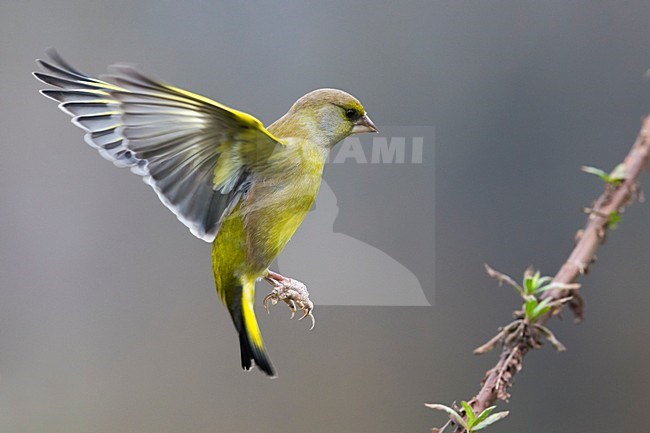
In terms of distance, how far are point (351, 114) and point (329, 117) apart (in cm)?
1

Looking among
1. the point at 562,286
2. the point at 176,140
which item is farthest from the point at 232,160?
the point at 562,286

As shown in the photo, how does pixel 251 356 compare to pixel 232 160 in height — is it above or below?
below

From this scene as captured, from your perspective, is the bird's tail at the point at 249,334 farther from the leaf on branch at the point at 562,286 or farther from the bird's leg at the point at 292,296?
the leaf on branch at the point at 562,286

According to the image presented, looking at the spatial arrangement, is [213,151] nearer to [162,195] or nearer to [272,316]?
[162,195]

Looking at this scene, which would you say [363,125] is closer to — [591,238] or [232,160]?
[232,160]

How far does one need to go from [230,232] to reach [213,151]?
5cm


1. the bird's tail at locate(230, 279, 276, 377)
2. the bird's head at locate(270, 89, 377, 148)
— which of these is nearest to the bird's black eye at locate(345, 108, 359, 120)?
the bird's head at locate(270, 89, 377, 148)

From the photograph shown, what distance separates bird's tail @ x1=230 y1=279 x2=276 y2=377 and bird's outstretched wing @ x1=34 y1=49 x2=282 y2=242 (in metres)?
0.04

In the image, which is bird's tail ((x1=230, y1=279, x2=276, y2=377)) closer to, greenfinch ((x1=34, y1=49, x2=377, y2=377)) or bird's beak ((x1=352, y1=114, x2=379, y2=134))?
greenfinch ((x1=34, y1=49, x2=377, y2=377))

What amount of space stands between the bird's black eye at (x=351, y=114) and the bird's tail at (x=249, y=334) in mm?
107

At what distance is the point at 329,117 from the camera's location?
0.41 meters

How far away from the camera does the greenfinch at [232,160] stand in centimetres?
39

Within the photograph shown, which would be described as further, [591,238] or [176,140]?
[591,238]

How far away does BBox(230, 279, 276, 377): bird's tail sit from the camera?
1.35 ft
